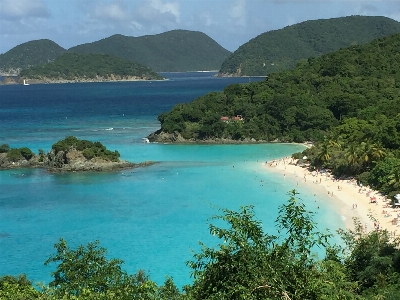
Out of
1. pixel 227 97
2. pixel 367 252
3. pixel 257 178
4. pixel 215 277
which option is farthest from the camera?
pixel 227 97

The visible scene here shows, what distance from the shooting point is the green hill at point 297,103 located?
53656mm

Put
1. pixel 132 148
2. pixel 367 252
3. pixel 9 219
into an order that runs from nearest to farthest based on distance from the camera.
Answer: pixel 367 252, pixel 9 219, pixel 132 148

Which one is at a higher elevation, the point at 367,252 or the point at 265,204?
the point at 367,252

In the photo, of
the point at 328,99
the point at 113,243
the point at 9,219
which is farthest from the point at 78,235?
the point at 328,99

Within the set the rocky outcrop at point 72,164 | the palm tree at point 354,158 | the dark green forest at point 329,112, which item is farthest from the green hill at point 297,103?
the rocky outcrop at point 72,164

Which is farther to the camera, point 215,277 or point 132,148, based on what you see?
point 132,148

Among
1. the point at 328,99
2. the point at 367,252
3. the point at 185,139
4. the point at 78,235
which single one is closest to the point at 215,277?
the point at 367,252

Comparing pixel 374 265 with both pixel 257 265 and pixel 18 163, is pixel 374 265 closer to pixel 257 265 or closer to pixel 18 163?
pixel 257 265

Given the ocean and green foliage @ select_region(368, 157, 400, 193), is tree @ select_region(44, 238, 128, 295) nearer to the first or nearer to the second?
the ocean

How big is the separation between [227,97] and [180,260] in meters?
42.5

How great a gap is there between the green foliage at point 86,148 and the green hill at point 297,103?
1334 centimetres

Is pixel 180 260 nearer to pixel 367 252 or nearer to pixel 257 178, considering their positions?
pixel 367 252

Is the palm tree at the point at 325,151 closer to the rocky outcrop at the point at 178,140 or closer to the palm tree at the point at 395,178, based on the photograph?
the palm tree at the point at 395,178

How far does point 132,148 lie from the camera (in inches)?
1996
